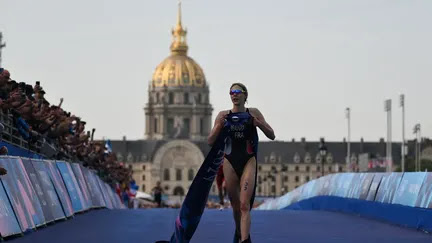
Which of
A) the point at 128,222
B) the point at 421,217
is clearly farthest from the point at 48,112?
the point at 421,217

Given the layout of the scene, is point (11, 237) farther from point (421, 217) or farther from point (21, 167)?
point (421, 217)

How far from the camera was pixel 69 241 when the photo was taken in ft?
53.9

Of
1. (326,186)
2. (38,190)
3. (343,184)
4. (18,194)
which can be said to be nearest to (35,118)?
(38,190)

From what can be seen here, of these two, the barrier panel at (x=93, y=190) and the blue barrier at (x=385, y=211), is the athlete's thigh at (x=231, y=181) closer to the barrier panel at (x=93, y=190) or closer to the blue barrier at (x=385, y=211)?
the blue barrier at (x=385, y=211)

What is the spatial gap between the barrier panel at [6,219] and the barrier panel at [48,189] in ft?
11.4

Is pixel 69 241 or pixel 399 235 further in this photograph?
pixel 399 235

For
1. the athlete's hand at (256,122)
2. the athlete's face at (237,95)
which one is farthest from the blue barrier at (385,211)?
the athlete's face at (237,95)

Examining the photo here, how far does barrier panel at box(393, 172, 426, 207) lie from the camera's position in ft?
67.7

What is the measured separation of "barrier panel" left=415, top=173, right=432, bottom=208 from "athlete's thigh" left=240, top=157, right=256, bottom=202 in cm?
549

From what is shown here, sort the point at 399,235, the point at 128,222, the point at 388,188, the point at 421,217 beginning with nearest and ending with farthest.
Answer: the point at 399,235 < the point at 421,217 < the point at 128,222 < the point at 388,188

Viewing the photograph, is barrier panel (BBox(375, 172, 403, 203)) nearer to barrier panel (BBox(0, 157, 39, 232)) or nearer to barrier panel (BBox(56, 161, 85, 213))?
barrier panel (BBox(56, 161, 85, 213))

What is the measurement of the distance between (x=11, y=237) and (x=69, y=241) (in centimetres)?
71

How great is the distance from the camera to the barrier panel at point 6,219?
51.5ft

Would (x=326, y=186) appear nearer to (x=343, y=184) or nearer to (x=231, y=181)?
(x=343, y=184)
